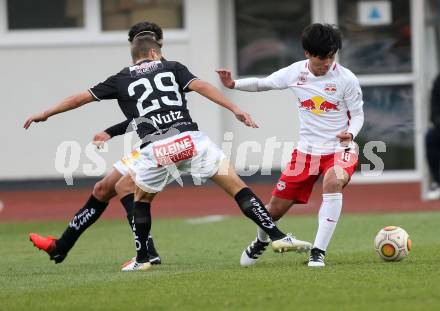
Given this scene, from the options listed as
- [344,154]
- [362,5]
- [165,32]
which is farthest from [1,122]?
[344,154]

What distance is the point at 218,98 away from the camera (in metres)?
9.46

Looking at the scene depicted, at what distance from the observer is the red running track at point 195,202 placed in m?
17.1

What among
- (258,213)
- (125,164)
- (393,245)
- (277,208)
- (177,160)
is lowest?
(393,245)

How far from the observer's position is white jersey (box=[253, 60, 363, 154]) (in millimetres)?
9898

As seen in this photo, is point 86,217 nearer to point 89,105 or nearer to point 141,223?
point 141,223

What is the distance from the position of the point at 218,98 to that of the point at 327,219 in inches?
53.9

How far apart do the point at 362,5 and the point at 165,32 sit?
339 centimetres

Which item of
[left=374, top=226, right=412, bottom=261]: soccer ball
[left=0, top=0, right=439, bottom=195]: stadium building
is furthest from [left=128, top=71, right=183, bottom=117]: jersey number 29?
[left=0, top=0, right=439, bottom=195]: stadium building

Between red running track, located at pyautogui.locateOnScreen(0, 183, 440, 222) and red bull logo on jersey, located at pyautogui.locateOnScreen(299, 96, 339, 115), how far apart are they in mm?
6689

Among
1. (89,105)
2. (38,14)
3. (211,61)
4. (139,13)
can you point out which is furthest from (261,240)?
(38,14)

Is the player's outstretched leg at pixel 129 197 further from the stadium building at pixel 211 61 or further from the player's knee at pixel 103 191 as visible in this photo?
the stadium building at pixel 211 61

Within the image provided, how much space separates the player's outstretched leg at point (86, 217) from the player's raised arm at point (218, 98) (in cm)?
135

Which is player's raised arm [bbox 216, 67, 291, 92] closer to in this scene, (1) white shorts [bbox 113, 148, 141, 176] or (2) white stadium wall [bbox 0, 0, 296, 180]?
(1) white shorts [bbox 113, 148, 141, 176]

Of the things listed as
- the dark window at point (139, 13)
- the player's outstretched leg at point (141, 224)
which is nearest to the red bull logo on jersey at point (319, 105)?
the player's outstretched leg at point (141, 224)
